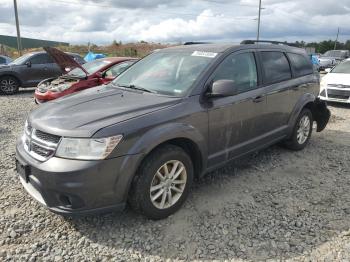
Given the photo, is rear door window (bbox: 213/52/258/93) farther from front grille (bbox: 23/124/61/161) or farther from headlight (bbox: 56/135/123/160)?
front grille (bbox: 23/124/61/161)

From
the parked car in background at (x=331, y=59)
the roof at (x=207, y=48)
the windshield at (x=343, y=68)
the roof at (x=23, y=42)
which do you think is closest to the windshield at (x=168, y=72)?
the roof at (x=207, y=48)

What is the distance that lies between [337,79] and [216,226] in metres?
7.94

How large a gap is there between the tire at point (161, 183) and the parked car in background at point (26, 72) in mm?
9551

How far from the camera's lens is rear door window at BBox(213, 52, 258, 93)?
3.92 m

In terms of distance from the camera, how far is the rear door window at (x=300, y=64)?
17.4ft

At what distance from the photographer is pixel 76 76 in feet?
27.0

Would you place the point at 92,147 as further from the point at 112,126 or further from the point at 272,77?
the point at 272,77

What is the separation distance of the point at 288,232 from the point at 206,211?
2.81 ft

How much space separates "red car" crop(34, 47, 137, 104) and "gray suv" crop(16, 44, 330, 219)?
3574 millimetres

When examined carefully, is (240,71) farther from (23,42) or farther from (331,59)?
(23,42)

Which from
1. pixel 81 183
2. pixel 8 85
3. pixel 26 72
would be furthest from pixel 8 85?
pixel 81 183

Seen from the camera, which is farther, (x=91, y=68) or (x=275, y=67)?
(x=91, y=68)

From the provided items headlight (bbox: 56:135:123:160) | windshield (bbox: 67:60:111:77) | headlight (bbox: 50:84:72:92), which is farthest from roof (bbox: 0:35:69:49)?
headlight (bbox: 56:135:123:160)

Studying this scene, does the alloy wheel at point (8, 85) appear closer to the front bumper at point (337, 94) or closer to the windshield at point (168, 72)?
the windshield at point (168, 72)
